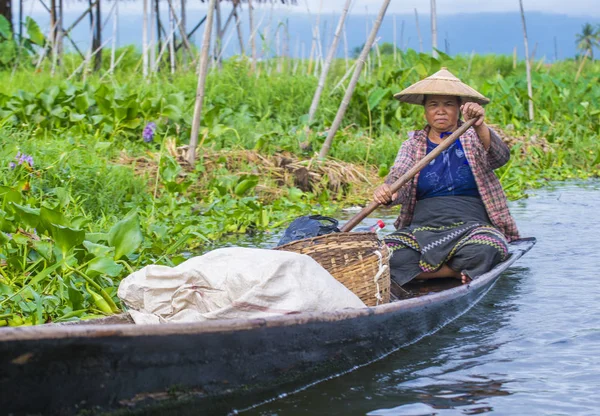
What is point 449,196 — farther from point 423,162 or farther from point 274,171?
point 274,171

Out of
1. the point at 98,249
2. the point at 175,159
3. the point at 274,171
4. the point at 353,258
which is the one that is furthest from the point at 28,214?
the point at 274,171

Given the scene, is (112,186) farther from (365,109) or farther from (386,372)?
(365,109)

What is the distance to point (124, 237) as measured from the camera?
147 inches

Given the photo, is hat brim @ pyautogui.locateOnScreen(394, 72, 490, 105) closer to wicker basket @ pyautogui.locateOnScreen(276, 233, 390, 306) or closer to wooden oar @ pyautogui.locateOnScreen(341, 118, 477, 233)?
wooden oar @ pyautogui.locateOnScreen(341, 118, 477, 233)

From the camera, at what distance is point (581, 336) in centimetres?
357

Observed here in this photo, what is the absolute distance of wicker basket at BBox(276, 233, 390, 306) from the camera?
131 inches

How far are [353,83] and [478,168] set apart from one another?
2820 millimetres

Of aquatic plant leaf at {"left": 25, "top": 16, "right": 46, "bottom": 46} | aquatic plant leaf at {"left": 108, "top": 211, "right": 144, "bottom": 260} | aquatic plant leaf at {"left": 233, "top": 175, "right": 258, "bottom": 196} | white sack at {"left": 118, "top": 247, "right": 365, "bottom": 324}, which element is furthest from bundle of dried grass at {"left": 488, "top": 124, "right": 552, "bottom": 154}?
white sack at {"left": 118, "top": 247, "right": 365, "bottom": 324}

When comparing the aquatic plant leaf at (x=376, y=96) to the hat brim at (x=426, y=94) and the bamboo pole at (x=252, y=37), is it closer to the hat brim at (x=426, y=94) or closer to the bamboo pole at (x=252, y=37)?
the bamboo pole at (x=252, y=37)

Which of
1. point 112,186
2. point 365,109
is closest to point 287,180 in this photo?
point 112,186

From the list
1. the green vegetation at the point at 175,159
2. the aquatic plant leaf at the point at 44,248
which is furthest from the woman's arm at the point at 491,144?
the aquatic plant leaf at the point at 44,248

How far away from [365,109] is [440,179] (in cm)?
482

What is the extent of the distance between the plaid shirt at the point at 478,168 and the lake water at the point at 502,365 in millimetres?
471

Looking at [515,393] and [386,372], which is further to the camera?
[386,372]
